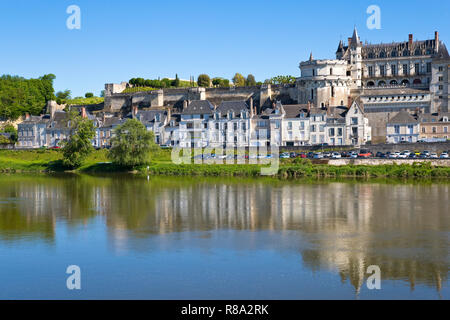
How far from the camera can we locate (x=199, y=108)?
51656 millimetres

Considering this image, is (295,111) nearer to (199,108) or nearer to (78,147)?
(199,108)

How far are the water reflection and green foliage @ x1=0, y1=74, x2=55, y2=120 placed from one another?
30772 mm

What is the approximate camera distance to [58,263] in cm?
1577

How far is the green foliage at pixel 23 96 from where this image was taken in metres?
63.0

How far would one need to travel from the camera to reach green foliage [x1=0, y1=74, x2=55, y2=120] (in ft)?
207

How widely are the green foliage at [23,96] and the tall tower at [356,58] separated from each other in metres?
34.1

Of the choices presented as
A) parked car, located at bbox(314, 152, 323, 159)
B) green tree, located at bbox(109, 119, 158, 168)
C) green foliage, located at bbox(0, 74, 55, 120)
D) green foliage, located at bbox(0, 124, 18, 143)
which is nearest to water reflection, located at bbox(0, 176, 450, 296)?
green tree, located at bbox(109, 119, 158, 168)

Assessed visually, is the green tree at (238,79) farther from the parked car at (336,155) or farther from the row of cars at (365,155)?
the parked car at (336,155)

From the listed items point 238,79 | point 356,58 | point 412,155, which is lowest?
point 412,155

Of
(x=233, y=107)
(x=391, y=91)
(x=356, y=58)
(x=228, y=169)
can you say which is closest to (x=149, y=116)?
(x=233, y=107)

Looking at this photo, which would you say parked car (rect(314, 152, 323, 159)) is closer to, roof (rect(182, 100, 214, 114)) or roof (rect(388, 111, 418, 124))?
roof (rect(388, 111, 418, 124))

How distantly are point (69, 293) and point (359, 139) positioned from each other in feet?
115

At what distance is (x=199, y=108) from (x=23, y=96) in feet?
78.7
